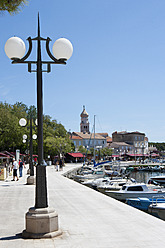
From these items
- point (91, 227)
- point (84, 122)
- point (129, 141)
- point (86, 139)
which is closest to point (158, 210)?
point (91, 227)

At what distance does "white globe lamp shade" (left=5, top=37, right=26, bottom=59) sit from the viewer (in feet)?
24.5

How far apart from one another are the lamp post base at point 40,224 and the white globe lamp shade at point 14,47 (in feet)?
12.3

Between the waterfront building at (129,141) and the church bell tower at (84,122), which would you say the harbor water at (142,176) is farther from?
the church bell tower at (84,122)

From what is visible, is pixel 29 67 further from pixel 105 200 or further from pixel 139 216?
pixel 105 200

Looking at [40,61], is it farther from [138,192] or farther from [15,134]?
[15,134]

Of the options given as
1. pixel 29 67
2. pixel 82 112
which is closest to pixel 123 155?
pixel 82 112

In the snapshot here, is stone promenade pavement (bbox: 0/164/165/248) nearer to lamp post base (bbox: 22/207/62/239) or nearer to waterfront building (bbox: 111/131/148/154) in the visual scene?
lamp post base (bbox: 22/207/62/239)

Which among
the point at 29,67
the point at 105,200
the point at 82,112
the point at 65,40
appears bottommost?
the point at 105,200

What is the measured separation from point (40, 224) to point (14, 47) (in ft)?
14.0

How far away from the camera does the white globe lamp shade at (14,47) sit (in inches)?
294

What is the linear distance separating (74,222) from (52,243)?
2.61m

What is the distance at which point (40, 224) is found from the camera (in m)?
7.04

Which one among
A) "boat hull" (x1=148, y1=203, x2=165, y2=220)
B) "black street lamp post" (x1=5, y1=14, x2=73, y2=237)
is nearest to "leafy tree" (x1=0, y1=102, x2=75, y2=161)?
"boat hull" (x1=148, y1=203, x2=165, y2=220)

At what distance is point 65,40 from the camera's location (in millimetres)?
7594
